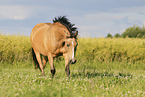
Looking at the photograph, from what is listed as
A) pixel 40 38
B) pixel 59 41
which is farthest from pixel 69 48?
pixel 40 38

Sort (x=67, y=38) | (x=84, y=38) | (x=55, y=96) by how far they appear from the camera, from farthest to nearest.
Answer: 1. (x=84, y=38)
2. (x=67, y=38)
3. (x=55, y=96)

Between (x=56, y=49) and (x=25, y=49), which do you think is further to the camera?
(x=25, y=49)

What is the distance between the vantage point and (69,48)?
7.63 meters

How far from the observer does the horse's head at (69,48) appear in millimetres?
7527

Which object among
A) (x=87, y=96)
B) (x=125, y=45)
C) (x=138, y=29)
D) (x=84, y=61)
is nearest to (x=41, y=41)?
(x=87, y=96)

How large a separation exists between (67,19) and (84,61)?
793 cm

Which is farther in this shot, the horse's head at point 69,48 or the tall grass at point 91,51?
the tall grass at point 91,51

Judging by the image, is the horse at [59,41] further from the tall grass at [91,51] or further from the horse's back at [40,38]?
the tall grass at [91,51]

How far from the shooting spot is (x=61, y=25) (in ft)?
27.7

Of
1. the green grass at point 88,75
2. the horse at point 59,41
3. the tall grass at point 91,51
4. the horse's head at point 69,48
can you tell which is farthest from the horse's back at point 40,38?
the tall grass at point 91,51

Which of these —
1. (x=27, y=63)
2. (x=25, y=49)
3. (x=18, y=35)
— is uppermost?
(x=18, y=35)

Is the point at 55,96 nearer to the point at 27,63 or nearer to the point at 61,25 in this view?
the point at 61,25

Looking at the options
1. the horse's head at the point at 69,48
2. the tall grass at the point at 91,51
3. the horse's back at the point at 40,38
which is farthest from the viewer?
the tall grass at the point at 91,51

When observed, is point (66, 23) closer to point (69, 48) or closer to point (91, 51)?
point (69, 48)
